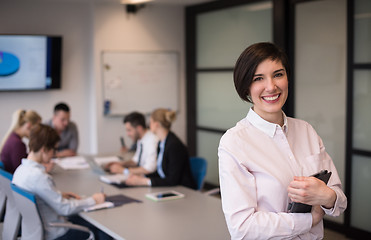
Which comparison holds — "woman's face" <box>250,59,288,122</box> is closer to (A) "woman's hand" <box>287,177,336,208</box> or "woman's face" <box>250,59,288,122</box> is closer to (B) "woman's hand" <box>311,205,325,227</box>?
(A) "woman's hand" <box>287,177,336,208</box>

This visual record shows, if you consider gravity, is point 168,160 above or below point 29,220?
above

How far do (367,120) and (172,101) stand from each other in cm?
346

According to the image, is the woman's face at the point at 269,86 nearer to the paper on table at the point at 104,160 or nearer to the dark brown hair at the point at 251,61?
the dark brown hair at the point at 251,61

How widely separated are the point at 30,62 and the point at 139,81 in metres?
1.61

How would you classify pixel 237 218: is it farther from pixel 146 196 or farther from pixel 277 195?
pixel 146 196

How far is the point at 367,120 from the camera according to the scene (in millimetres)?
4578

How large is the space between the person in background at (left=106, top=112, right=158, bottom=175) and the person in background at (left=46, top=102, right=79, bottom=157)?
40.0 inches

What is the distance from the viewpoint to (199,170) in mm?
4500

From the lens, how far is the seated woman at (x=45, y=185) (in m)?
3.15

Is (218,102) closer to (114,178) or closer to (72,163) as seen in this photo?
(72,163)

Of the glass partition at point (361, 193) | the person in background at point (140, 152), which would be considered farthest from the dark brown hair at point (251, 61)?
the glass partition at point (361, 193)

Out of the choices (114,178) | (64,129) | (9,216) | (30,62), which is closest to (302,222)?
(9,216)

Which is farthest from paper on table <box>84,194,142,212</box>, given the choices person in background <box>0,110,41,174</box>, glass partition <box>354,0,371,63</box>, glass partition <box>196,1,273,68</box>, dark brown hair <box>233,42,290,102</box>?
glass partition <box>196,1,273,68</box>

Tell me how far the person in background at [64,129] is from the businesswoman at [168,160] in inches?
68.7
